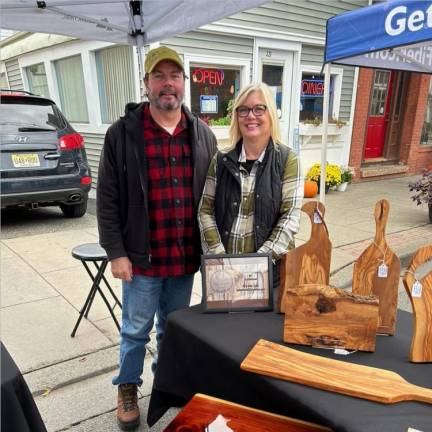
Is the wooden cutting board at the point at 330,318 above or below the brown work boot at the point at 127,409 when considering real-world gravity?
above

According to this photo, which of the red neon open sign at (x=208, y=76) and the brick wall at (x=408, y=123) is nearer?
the red neon open sign at (x=208, y=76)

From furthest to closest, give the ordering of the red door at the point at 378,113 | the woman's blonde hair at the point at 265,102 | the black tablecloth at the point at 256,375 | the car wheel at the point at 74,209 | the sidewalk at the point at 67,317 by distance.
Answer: the red door at the point at 378,113
the car wheel at the point at 74,209
the sidewalk at the point at 67,317
the woman's blonde hair at the point at 265,102
the black tablecloth at the point at 256,375

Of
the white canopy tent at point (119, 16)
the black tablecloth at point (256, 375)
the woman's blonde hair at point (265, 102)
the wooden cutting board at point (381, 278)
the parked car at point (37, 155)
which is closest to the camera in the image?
the black tablecloth at point (256, 375)

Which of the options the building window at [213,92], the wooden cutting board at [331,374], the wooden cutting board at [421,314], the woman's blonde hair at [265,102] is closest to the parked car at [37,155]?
the building window at [213,92]

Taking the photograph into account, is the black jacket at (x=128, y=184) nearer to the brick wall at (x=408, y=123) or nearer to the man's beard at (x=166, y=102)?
the man's beard at (x=166, y=102)

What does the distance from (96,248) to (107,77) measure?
496 centimetres

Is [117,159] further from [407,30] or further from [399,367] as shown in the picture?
[407,30]

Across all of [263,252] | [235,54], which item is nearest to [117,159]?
[263,252]

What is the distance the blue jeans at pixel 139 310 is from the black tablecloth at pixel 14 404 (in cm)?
75

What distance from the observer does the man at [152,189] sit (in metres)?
1.78

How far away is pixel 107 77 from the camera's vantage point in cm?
668

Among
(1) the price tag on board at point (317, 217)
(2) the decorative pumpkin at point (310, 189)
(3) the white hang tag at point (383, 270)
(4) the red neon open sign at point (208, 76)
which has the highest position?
(4) the red neon open sign at point (208, 76)

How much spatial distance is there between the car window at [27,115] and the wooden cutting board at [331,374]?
15.0ft

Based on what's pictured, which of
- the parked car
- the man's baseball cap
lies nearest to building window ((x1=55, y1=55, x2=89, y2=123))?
the parked car
